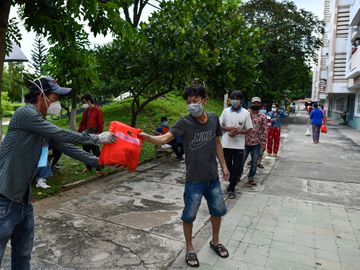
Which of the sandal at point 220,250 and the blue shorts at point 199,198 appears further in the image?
the sandal at point 220,250

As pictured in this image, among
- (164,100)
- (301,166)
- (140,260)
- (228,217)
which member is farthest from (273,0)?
(140,260)

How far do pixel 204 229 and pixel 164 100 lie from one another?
701 inches

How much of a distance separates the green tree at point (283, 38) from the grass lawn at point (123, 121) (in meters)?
5.19

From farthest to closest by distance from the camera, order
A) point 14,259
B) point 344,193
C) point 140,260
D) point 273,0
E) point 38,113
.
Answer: point 273,0 < point 344,193 < point 140,260 < point 14,259 < point 38,113

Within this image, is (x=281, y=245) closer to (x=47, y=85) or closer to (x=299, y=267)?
(x=299, y=267)

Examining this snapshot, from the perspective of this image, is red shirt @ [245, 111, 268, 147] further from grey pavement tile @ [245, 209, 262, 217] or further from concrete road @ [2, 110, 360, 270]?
grey pavement tile @ [245, 209, 262, 217]

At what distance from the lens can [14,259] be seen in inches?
98.7

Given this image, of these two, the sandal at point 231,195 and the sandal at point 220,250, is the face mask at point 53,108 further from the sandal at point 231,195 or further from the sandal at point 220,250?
the sandal at point 231,195

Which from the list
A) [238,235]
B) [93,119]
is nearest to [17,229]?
[238,235]

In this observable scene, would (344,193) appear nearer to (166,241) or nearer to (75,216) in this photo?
(166,241)

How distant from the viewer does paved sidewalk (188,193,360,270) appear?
134 inches

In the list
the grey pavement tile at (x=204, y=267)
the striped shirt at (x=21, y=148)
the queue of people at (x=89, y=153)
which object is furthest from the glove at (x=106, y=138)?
the grey pavement tile at (x=204, y=267)

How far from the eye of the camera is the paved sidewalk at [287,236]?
3.40 meters

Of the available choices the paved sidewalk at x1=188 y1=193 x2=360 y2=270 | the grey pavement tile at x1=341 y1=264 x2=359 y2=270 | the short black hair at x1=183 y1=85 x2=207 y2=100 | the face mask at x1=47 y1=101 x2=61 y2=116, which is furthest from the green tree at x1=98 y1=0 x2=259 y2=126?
the grey pavement tile at x1=341 y1=264 x2=359 y2=270
